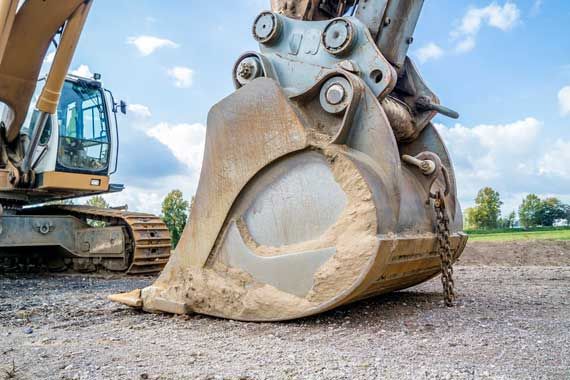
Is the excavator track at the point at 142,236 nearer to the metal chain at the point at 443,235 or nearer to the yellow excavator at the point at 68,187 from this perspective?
the yellow excavator at the point at 68,187

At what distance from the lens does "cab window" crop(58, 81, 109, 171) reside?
7598 millimetres

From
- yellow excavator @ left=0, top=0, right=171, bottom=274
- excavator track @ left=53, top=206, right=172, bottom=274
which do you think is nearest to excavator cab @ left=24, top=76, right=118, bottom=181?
yellow excavator @ left=0, top=0, right=171, bottom=274

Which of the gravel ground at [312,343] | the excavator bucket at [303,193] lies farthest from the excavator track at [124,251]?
the excavator bucket at [303,193]

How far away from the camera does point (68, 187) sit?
24.9 feet

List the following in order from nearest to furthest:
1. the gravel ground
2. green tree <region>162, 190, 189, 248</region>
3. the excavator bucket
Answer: the gravel ground → the excavator bucket → green tree <region>162, 190, 189, 248</region>

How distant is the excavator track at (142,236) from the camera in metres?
7.46

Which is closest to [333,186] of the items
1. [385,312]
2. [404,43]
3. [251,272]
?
[251,272]

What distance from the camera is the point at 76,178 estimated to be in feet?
25.1

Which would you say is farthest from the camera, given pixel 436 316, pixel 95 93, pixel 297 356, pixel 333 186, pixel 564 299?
pixel 95 93

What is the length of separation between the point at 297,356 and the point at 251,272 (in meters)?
0.85

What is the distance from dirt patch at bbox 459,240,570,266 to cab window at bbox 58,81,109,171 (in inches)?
290

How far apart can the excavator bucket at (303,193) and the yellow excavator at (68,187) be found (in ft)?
13.3

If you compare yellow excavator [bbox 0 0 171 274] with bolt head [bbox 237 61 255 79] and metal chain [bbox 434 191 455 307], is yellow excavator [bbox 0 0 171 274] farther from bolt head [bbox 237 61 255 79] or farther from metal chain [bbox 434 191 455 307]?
metal chain [bbox 434 191 455 307]

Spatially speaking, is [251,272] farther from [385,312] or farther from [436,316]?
[436,316]
